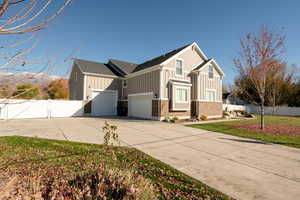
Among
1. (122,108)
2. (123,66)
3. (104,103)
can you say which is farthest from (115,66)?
(122,108)

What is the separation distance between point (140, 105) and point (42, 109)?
9.26 m

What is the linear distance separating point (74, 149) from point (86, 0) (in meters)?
4.26

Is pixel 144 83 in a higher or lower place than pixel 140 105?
higher

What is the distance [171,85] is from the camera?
A: 13.8 m

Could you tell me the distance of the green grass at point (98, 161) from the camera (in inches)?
109

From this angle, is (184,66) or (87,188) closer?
(87,188)

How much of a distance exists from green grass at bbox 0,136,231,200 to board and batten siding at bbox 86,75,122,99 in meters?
11.3

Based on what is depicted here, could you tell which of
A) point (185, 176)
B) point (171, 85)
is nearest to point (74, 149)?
point (185, 176)

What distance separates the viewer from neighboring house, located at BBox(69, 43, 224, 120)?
1380 centimetres

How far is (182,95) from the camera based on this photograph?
1438 centimetres

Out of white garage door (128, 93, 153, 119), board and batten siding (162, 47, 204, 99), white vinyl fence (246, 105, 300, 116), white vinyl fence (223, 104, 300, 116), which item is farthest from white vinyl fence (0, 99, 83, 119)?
white vinyl fence (246, 105, 300, 116)

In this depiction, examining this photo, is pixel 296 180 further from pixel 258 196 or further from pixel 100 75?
pixel 100 75

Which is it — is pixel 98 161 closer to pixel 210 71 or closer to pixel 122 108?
pixel 122 108

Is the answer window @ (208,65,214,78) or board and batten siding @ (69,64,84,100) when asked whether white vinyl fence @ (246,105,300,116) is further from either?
board and batten siding @ (69,64,84,100)
